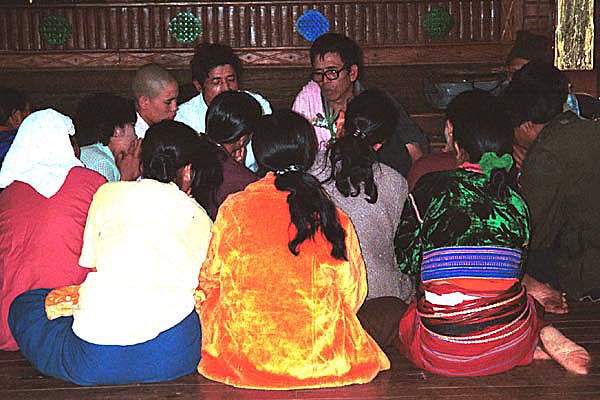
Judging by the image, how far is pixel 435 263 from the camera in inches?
114

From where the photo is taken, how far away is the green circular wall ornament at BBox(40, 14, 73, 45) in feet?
23.4

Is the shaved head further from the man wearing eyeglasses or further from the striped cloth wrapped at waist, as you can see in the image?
the striped cloth wrapped at waist

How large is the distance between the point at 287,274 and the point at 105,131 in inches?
68.4

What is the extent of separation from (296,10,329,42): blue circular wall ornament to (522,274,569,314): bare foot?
3857 millimetres

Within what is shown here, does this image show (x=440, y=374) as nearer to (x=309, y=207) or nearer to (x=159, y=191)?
(x=309, y=207)

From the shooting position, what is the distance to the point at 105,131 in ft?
13.6

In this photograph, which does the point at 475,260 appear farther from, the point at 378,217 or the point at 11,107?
the point at 11,107

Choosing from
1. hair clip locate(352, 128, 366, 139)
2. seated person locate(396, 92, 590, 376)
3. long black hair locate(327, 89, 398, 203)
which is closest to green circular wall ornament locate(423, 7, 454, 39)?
long black hair locate(327, 89, 398, 203)

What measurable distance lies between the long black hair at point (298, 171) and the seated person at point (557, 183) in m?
1.28

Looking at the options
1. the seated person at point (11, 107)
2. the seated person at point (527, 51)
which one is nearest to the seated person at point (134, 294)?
the seated person at point (527, 51)

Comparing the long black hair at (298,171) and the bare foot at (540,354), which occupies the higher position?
the long black hair at (298,171)

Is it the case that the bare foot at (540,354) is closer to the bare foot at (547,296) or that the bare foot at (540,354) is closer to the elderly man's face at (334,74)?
the bare foot at (547,296)

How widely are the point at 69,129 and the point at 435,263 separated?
1.47 meters

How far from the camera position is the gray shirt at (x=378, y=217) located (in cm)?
326
